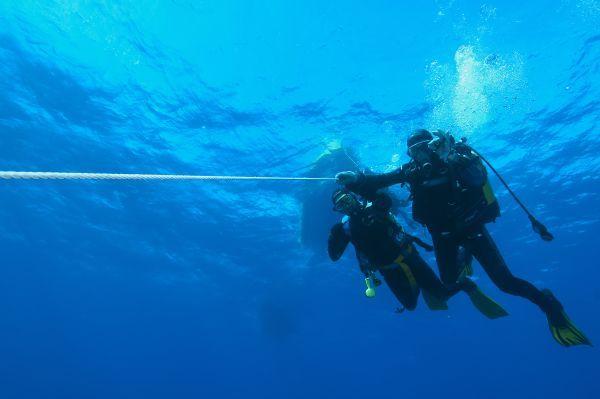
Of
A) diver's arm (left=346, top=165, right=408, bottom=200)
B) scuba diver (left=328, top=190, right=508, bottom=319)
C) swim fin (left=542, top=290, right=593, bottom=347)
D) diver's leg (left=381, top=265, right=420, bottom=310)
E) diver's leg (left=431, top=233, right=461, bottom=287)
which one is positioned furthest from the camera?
diver's leg (left=381, top=265, right=420, bottom=310)

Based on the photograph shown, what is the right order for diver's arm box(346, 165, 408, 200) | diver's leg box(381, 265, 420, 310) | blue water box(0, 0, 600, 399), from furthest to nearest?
blue water box(0, 0, 600, 399) → diver's leg box(381, 265, 420, 310) → diver's arm box(346, 165, 408, 200)

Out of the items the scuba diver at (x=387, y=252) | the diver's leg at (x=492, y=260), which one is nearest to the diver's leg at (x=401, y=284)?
the scuba diver at (x=387, y=252)

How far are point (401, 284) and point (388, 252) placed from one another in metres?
0.72

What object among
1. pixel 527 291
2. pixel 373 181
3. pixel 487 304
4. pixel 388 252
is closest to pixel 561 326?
Answer: pixel 527 291

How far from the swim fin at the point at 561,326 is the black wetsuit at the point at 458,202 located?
0.11 metres

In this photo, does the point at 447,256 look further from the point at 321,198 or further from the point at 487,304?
the point at 321,198

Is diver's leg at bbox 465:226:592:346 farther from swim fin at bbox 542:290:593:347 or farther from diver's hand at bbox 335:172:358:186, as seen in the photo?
diver's hand at bbox 335:172:358:186

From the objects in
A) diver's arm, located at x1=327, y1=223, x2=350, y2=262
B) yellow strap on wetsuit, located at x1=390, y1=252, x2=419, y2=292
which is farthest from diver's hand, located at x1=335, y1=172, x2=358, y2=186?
yellow strap on wetsuit, located at x1=390, y1=252, x2=419, y2=292

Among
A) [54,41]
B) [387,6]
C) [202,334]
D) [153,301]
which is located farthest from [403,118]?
[202,334]

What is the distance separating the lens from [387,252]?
20.5ft

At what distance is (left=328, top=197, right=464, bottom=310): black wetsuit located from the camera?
618cm

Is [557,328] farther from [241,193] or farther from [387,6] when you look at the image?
[241,193]

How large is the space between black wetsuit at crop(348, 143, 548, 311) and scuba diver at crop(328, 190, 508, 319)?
300 mm

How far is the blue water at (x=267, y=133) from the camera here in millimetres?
11898
